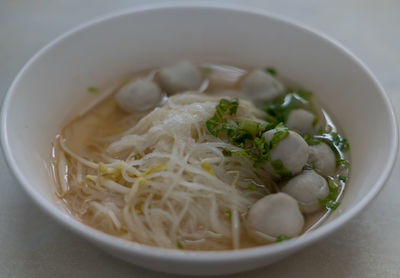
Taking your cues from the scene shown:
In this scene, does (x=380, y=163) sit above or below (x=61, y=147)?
above

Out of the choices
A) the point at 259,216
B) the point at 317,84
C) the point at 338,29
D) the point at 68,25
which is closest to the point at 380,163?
the point at 259,216

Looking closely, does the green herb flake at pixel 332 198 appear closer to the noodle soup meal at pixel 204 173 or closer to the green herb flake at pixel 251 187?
the noodle soup meal at pixel 204 173

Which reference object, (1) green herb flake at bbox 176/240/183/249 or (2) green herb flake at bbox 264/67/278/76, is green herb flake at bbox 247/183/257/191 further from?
(2) green herb flake at bbox 264/67/278/76

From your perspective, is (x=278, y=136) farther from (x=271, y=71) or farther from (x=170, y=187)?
(x=271, y=71)

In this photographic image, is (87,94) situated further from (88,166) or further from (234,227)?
(234,227)

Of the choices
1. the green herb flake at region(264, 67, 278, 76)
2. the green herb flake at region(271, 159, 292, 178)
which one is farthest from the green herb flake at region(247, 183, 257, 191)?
the green herb flake at region(264, 67, 278, 76)

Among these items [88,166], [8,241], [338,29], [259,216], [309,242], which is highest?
[338,29]
